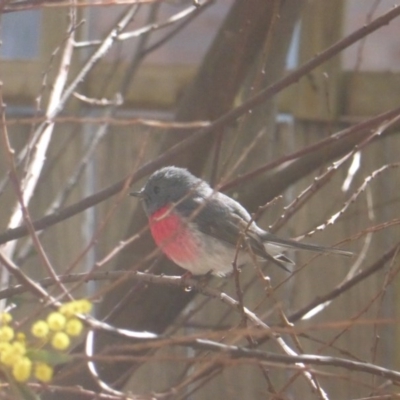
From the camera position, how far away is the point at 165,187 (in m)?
3.95

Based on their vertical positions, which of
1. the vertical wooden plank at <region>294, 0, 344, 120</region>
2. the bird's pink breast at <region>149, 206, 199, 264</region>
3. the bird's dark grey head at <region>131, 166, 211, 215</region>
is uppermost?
the vertical wooden plank at <region>294, 0, 344, 120</region>

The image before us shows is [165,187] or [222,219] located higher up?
[165,187]

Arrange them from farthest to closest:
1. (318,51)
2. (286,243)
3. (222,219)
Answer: (318,51) → (222,219) → (286,243)

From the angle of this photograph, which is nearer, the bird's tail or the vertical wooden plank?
the bird's tail

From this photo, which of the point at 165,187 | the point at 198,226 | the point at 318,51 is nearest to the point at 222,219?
the point at 198,226

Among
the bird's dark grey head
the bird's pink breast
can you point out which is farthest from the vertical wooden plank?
the bird's pink breast

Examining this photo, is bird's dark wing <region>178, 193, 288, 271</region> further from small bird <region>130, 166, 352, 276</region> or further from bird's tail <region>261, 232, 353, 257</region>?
bird's tail <region>261, 232, 353, 257</region>

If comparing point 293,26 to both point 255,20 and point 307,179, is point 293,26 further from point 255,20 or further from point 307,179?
point 307,179

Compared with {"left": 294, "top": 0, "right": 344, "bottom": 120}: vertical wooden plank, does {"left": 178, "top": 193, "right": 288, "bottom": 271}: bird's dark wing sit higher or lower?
lower

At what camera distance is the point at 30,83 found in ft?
15.8

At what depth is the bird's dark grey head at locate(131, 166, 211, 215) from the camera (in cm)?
385

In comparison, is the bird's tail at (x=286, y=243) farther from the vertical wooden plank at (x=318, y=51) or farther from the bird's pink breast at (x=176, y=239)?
the vertical wooden plank at (x=318, y=51)

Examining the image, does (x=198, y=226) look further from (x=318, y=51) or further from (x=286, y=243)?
(x=318, y=51)

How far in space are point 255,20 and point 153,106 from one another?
4.04ft
